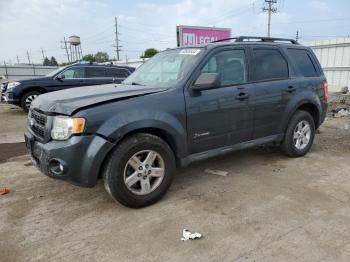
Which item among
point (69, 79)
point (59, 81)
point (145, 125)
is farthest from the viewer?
point (69, 79)

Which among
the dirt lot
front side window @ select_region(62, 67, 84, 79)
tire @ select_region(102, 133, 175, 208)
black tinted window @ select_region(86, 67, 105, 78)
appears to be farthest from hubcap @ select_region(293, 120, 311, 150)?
front side window @ select_region(62, 67, 84, 79)

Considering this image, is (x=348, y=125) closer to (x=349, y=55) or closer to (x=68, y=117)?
(x=68, y=117)

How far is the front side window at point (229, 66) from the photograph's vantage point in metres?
4.23

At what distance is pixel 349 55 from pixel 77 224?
16223mm

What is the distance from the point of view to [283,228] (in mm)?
3193

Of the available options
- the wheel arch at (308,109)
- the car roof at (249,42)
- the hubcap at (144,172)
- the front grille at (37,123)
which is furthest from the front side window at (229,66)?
the front grille at (37,123)

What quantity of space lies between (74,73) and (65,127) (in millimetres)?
8529

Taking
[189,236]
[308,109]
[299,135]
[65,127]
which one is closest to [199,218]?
[189,236]

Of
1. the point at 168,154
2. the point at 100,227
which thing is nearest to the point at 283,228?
the point at 168,154

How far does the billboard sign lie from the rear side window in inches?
213

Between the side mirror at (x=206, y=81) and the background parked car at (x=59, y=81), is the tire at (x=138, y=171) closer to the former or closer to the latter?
the side mirror at (x=206, y=81)

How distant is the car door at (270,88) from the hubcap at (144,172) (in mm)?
1702

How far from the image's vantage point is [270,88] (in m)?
4.75

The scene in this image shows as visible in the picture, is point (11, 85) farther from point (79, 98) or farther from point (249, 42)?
point (249, 42)
